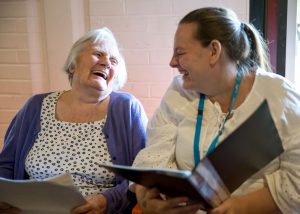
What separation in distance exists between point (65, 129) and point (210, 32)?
2.58 feet

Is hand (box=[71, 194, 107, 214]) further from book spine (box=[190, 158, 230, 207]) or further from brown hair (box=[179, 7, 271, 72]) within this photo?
brown hair (box=[179, 7, 271, 72])

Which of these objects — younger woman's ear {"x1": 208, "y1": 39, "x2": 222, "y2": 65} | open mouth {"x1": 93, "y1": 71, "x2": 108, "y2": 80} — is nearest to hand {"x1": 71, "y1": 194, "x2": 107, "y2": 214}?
open mouth {"x1": 93, "y1": 71, "x2": 108, "y2": 80}

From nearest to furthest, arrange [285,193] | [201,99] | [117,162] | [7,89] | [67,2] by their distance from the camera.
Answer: [285,193] → [201,99] → [117,162] → [67,2] → [7,89]

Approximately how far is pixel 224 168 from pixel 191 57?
0.42 metres

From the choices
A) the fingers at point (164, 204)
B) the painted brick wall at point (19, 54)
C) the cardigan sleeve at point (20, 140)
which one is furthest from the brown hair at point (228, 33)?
the painted brick wall at point (19, 54)

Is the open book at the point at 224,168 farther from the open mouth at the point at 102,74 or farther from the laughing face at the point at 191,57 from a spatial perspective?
the open mouth at the point at 102,74

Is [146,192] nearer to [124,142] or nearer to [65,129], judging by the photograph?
[124,142]

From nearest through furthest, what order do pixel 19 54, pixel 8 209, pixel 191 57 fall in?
pixel 191 57
pixel 8 209
pixel 19 54

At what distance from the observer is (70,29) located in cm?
210

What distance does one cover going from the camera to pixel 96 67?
5.44 feet

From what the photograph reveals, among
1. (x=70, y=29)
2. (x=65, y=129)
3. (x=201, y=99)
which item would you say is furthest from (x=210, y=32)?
(x=70, y=29)

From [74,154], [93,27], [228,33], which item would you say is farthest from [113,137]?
[93,27]

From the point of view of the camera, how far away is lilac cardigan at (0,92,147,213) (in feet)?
5.05

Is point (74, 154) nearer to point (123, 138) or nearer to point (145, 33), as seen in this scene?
point (123, 138)
